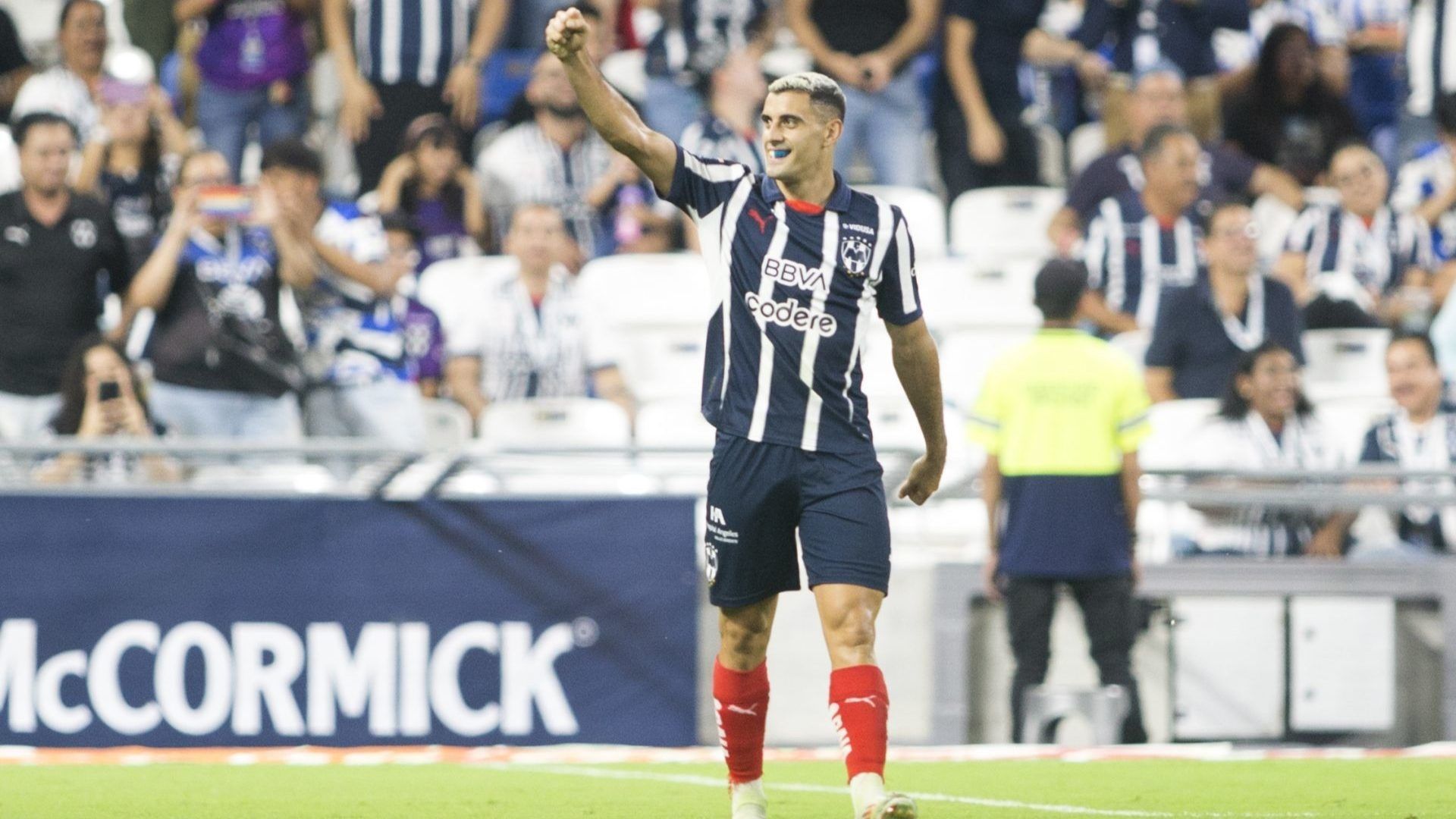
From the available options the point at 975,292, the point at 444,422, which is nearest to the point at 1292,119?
the point at 975,292

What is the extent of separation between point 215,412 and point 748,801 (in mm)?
4888

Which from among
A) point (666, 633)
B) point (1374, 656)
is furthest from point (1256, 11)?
point (666, 633)

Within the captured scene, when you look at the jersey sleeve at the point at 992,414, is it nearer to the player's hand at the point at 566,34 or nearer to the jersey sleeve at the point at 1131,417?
the jersey sleeve at the point at 1131,417

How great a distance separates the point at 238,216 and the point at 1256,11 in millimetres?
7737

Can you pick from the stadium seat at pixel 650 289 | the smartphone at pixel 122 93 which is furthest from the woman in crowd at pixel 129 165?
the stadium seat at pixel 650 289

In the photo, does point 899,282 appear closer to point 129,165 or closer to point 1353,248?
point 129,165

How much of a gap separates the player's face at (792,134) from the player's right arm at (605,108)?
0.87ft

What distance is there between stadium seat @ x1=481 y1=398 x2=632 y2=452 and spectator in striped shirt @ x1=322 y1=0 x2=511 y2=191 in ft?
9.87

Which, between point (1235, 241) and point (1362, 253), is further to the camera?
point (1362, 253)

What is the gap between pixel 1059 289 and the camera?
9047 millimetres

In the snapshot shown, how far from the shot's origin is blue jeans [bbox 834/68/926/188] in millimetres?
13219

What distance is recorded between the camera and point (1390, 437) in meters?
10.5

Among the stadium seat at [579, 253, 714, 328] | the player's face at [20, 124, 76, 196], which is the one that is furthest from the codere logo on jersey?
the stadium seat at [579, 253, 714, 328]

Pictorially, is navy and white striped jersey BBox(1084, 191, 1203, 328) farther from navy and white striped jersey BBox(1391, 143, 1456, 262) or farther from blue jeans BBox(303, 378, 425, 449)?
blue jeans BBox(303, 378, 425, 449)
